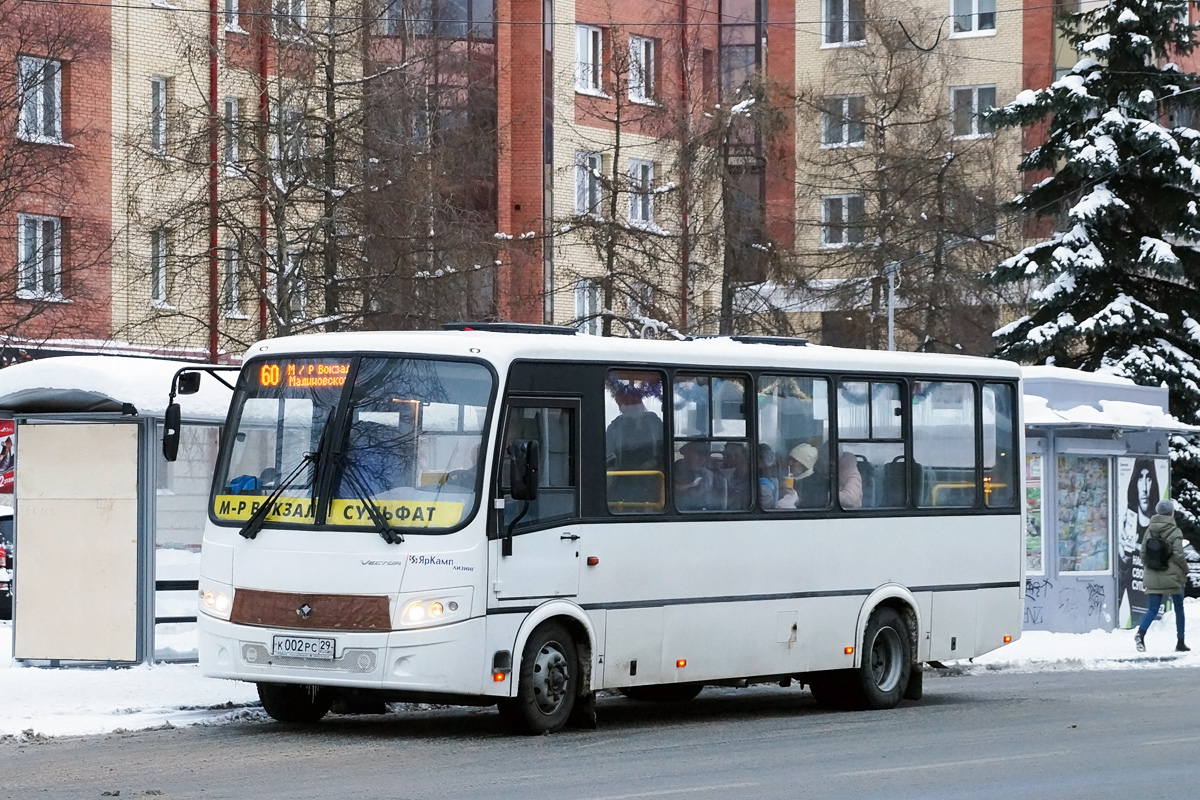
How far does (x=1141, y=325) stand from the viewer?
1375 inches

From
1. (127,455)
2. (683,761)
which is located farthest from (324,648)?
(127,455)

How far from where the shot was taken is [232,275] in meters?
30.6

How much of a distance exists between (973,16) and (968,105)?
8.09 meters

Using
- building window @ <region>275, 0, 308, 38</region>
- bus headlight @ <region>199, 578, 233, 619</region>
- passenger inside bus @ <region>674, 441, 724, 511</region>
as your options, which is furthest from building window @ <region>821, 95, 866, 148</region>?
bus headlight @ <region>199, 578, 233, 619</region>

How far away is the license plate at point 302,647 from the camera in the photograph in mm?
13750

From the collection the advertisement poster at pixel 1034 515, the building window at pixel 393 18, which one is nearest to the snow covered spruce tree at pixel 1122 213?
the advertisement poster at pixel 1034 515

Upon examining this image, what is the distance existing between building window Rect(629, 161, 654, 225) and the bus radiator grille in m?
23.2

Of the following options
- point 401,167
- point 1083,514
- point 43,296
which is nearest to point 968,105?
point 401,167

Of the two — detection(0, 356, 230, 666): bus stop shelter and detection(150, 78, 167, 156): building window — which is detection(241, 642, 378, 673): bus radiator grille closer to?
detection(0, 356, 230, 666): bus stop shelter

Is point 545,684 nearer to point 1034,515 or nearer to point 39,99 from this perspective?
point 1034,515

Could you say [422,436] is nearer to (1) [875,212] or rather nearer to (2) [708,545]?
(2) [708,545]

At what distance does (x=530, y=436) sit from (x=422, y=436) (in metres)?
0.78

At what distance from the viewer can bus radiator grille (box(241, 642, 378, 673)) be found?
1366cm

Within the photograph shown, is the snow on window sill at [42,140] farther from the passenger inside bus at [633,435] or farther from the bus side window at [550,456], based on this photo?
the bus side window at [550,456]
